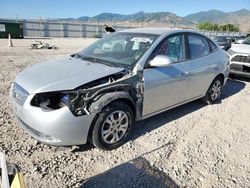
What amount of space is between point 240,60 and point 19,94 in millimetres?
6484

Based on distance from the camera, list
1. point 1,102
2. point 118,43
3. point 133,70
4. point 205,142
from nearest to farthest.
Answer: point 133,70 → point 205,142 → point 118,43 → point 1,102

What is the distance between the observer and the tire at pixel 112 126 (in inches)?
137

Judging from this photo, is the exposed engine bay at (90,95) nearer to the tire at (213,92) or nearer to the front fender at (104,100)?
the front fender at (104,100)

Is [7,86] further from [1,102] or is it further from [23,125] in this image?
[23,125]

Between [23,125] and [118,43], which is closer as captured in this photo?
[23,125]

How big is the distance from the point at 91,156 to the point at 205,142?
6.00ft

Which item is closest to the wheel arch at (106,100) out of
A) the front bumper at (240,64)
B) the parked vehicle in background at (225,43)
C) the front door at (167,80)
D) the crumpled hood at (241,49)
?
the front door at (167,80)

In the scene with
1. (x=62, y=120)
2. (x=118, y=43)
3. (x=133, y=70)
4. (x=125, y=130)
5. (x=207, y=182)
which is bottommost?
(x=207, y=182)

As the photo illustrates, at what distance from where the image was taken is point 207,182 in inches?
124

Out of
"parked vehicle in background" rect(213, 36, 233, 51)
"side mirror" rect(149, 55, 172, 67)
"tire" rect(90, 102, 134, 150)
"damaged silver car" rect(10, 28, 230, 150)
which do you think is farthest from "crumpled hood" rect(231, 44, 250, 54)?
"tire" rect(90, 102, 134, 150)

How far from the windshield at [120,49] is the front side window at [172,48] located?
0.55ft

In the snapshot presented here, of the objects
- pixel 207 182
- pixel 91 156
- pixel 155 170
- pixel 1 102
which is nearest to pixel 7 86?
pixel 1 102

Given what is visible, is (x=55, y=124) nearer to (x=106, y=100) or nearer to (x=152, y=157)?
(x=106, y=100)

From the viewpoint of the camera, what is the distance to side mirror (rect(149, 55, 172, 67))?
12.9 ft
